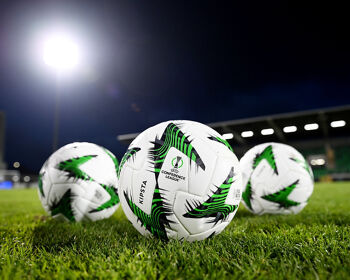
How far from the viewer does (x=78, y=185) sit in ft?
10.2

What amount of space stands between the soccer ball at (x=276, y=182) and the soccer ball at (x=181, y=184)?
156cm

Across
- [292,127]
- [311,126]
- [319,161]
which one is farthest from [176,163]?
[319,161]

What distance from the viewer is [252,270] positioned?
1362mm

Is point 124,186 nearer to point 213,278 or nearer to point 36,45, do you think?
point 213,278

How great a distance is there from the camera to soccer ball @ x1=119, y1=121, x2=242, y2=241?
1860 mm

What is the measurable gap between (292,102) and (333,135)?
24.5 meters

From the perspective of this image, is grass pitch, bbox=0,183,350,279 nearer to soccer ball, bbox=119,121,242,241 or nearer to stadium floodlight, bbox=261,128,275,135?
soccer ball, bbox=119,121,242,241

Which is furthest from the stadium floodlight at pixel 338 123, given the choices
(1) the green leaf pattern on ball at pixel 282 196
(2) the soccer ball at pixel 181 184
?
(2) the soccer ball at pixel 181 184

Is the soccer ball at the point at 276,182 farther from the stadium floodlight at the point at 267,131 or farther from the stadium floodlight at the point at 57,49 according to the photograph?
→ the stadium floodlight at the point at 267,131

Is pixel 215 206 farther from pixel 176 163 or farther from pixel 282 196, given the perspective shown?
pixel 282 196

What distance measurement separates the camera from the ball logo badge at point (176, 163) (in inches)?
73.4

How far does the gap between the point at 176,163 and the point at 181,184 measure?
16 centimetres

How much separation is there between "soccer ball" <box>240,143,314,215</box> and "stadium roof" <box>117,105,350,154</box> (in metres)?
21.2

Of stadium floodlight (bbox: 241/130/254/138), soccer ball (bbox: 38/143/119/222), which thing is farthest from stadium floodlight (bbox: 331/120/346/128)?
soccer ball (bbox: 38/143/119/222)
